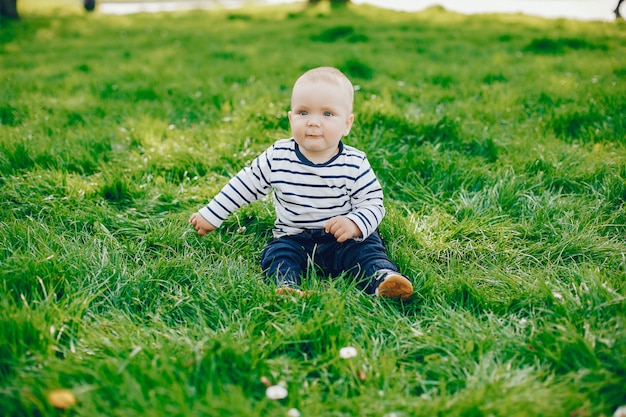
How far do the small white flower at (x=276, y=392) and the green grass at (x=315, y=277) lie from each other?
0.14 feet

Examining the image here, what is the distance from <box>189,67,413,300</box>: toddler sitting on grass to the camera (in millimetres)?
→ 2279

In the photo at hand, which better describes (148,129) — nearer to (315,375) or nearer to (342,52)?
(315,375)

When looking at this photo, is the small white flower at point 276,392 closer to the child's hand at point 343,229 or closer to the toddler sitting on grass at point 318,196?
the toddler sitting on grass at point 318,196

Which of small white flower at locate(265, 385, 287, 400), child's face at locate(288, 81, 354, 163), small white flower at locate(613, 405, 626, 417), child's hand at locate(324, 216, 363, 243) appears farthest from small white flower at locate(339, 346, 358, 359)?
child's face at locate(288, 81, 354, 163)

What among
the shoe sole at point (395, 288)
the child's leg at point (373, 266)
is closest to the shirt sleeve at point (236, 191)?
the child's leg at point (373, 266)

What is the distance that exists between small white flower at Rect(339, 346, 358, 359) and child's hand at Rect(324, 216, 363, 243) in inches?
25.7

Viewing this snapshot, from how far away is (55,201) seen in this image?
9.49 feet

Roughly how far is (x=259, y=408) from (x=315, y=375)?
1.12 feet

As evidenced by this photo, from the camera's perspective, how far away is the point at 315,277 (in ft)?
7.22

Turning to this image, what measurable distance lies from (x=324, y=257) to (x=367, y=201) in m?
0.38

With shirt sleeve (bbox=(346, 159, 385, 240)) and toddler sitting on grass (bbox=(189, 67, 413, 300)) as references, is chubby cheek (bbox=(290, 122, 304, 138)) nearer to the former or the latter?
toddler sitting on grass (bbox=(189, 67, 413, 300))

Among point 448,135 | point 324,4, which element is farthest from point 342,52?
point 324,4

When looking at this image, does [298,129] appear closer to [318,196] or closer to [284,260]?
[318,196]

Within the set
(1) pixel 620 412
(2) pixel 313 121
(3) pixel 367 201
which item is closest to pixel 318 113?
(2) pixel 313 121
